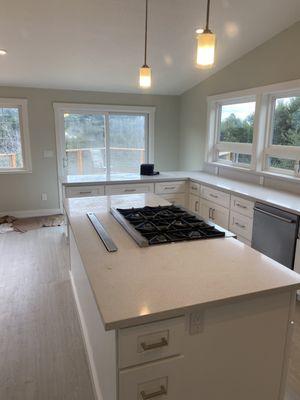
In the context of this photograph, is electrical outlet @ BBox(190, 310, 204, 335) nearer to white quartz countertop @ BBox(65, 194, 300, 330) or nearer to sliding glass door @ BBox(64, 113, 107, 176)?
white quartz countertop @ BBox(65, 194, 300, 330)

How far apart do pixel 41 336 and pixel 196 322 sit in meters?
1.57

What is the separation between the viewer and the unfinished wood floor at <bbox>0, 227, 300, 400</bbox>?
1.86 meters

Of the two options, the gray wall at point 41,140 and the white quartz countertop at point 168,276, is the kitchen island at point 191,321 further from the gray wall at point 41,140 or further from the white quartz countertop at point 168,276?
the gray wall at point 41,140

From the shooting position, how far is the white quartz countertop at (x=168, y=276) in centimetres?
112

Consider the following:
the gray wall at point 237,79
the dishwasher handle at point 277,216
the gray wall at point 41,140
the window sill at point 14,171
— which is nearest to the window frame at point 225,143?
the gray wall at point 237,79

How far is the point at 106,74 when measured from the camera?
4590 mm

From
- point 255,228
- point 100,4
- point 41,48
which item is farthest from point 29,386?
point 41,48

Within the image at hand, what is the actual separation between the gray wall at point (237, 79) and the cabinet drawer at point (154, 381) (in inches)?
126

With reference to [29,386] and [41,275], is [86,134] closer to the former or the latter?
[41,275]

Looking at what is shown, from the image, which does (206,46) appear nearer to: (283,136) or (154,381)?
(154,381)

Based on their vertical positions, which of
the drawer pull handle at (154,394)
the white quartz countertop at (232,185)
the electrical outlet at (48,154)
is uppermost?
the electrical outlet at (48,154)

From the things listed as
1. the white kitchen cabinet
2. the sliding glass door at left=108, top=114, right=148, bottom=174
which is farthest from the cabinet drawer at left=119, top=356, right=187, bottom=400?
the sliding glass door at left=108, top=114, right=148, bottom=174

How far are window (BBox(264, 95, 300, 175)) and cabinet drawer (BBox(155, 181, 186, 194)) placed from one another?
116 cm

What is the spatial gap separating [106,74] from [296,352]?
4165mm
